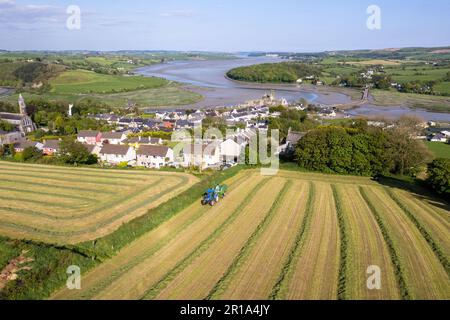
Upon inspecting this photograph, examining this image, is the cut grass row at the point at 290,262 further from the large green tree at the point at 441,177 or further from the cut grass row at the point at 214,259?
the large green tree at the point at 441,177

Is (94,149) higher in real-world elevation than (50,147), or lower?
lower

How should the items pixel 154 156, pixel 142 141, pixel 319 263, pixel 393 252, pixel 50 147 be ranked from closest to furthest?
pixel 319 263
pixel 393 252
pixel 154 156
pixel 50 147
pixel 142 141

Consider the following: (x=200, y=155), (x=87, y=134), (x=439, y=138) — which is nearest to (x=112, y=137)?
(x=87, y=134)

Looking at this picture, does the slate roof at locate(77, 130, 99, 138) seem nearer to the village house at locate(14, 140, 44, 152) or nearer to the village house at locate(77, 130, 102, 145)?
the village house at locate(77, 130, 102, 145)

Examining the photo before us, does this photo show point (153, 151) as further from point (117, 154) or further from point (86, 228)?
point (86, 228)
